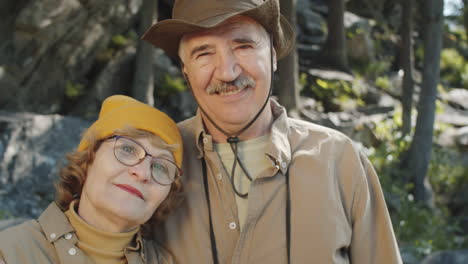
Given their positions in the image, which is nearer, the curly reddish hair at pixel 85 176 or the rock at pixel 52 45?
the curly reddish hair at pixel 85 176

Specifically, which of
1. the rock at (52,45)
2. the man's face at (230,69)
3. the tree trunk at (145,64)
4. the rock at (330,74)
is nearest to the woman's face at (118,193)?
the man's face at (230,69)

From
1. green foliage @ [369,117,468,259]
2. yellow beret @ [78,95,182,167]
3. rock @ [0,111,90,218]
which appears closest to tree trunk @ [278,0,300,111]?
green foliage @ [369,117,468,259]

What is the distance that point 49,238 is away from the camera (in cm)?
283

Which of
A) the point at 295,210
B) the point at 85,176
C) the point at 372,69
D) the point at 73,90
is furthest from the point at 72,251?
the point at 372,69

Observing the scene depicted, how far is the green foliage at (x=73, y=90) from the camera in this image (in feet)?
34.8

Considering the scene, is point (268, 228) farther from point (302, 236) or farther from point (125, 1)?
point (125, 1)

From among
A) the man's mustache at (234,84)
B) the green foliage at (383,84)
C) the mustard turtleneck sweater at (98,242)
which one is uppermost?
the man's mustache at (234,84)

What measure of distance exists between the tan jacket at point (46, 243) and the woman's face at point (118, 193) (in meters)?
0.15

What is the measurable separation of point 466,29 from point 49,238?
75.5 feet

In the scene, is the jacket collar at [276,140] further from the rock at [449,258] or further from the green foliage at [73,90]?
the green foliage at [73,90]

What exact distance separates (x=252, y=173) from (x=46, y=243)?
4.32 feet

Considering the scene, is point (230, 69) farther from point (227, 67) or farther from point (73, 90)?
point (73, 90)

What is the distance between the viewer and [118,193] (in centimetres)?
290

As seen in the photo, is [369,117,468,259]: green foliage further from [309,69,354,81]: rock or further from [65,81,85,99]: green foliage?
[65,81,85,99]: green foliage
